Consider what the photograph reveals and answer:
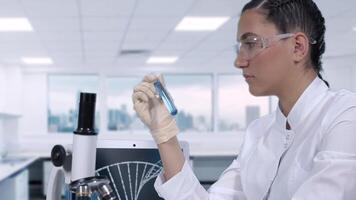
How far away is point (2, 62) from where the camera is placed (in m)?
6.16

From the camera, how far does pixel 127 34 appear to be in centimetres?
425

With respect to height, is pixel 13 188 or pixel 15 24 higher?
pixel 15 24

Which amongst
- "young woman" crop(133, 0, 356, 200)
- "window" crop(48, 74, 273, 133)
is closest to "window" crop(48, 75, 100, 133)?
"window" crop(48, 74, 273, 133)

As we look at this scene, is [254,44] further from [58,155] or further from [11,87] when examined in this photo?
[11,87]

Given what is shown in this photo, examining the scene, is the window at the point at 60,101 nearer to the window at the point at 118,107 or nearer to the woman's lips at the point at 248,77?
the window at the point at 118,107

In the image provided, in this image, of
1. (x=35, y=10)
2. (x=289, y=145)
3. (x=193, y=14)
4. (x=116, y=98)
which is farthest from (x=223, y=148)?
(x=289, y=145)

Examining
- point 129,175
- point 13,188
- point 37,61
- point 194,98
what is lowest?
point 13,188

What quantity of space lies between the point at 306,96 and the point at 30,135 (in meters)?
6.55

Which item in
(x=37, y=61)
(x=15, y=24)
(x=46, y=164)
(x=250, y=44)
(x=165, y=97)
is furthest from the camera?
(x=37, y=61)

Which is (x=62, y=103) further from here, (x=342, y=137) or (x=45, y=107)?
(x=342, y=137)

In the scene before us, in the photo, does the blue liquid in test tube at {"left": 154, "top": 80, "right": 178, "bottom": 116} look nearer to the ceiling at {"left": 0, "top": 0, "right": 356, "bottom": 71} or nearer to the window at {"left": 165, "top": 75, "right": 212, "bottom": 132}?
the ceiling at {"left": 0, "top": 0, "right": 356, "bottom": 71}

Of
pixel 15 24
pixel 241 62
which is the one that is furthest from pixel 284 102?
pixel 15 24

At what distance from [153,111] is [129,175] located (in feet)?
0.73

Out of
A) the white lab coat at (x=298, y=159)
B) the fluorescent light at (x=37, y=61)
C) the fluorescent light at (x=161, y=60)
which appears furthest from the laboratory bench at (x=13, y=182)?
the white lab coat at (x=298, y=159)
